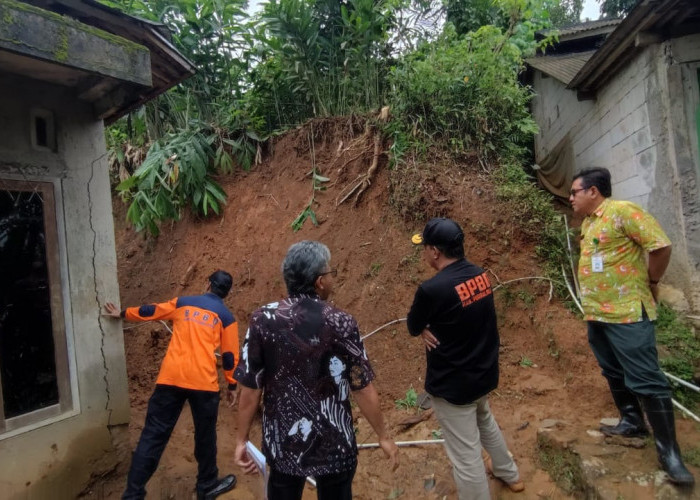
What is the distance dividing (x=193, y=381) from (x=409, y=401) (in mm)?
2070

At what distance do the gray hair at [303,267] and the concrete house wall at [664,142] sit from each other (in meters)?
3.94

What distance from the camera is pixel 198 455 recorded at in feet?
11.1

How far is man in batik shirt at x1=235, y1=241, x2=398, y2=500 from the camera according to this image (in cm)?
193

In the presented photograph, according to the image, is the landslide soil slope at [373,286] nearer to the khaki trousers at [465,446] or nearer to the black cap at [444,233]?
→ the khaki trousers at [465,446]

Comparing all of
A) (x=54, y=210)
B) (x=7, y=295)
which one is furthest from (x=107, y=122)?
(x=7, y=295)

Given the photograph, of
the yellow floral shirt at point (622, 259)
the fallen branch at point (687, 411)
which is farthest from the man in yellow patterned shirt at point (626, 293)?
the fallen branch at point (687, 411)

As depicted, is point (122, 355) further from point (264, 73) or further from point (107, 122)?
point (264, 73)

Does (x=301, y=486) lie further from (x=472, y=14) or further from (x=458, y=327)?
(x=472, y=14)

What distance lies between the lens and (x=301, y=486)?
6.70 feet

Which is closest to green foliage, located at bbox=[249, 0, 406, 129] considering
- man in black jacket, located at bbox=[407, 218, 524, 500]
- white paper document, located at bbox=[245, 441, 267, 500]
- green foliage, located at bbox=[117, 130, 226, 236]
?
green foliage, located at bbox=[117, 130, 226, 236]

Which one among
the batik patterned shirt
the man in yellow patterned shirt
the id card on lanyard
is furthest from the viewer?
the id card on lanyard

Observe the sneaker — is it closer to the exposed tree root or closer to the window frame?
the window frame

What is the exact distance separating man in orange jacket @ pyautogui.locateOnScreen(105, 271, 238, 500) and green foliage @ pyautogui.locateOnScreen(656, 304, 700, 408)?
361cm

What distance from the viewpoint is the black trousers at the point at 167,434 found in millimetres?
3057
